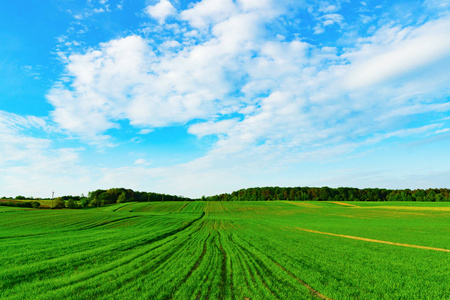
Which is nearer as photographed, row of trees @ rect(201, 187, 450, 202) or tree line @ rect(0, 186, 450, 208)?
tree line @ rect(0, 186, 450, 208)

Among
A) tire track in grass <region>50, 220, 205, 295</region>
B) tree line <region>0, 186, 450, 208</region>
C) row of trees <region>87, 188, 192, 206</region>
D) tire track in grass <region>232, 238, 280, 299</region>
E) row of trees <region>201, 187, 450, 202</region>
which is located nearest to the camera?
tire track in grass <region>232, 238, 280, 299</region>

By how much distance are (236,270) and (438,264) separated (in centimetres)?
1298

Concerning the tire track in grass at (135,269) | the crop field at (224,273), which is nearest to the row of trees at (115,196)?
the crop field at (224,273)

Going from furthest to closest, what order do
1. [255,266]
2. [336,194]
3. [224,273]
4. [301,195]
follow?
[301,195] → [336,194] → [255,266] → [224,273]

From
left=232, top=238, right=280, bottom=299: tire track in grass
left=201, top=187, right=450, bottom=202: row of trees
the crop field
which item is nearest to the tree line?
left=201, top=187, right=450, bottom=202: row of trees

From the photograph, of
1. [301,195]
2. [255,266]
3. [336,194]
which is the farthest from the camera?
[301,195]

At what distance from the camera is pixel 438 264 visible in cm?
1458

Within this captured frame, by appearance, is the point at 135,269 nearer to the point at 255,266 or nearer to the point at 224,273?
the point at 224,273

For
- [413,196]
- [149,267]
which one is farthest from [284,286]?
[413,196]

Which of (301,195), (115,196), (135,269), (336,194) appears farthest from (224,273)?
(336,194)

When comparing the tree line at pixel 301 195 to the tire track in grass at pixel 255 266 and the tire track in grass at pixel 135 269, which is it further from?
the tire track in grass at pixel 255 266

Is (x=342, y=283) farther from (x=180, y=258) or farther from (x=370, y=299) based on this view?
(x=180, y=258)

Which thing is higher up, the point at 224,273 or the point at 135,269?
the point at 135,269

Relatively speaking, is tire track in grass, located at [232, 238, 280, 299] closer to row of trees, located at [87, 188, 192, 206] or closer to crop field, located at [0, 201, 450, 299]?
crop field, located at [0, 201, 450, 299]
